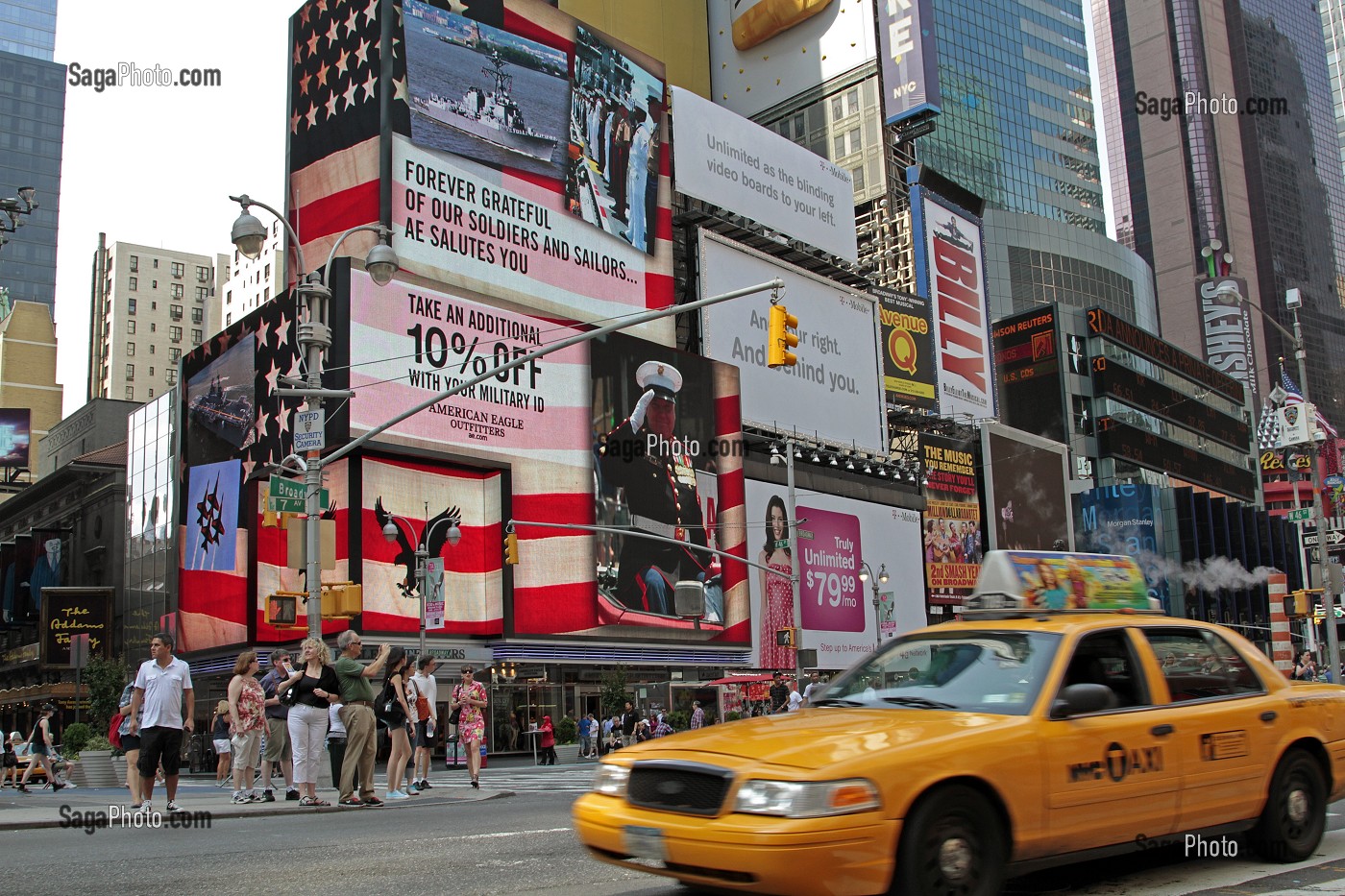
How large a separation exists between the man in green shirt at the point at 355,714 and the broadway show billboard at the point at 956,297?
59.9 m

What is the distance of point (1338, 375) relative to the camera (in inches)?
7298

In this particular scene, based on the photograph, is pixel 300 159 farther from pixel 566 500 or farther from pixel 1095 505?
pixel 1095 505

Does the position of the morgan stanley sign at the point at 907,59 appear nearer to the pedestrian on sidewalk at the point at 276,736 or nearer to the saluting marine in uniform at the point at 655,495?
the saluting marine in uniform at the point at 655,495

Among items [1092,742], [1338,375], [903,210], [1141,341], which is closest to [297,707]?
[1092,742]

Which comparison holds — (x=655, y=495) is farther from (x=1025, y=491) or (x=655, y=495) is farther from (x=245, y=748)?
(x=1025, y=491)

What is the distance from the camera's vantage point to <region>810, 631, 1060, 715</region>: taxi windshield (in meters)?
6.40

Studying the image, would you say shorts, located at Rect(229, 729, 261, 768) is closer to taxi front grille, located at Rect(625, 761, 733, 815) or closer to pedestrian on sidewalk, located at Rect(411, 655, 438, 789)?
pedestrian on sidewalk, located at Rect(411, 655, 438, 789)

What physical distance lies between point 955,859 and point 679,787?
1.27 m

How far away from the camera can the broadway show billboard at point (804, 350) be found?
56688 millimetres

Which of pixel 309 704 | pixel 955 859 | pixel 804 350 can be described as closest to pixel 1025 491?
pixel 804 350

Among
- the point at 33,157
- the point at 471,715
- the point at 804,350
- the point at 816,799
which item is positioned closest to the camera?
the point at 816,799

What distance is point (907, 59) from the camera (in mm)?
71688

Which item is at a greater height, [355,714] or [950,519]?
[950,519]

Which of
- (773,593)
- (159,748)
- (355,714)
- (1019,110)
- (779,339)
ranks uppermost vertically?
(1019,110)
